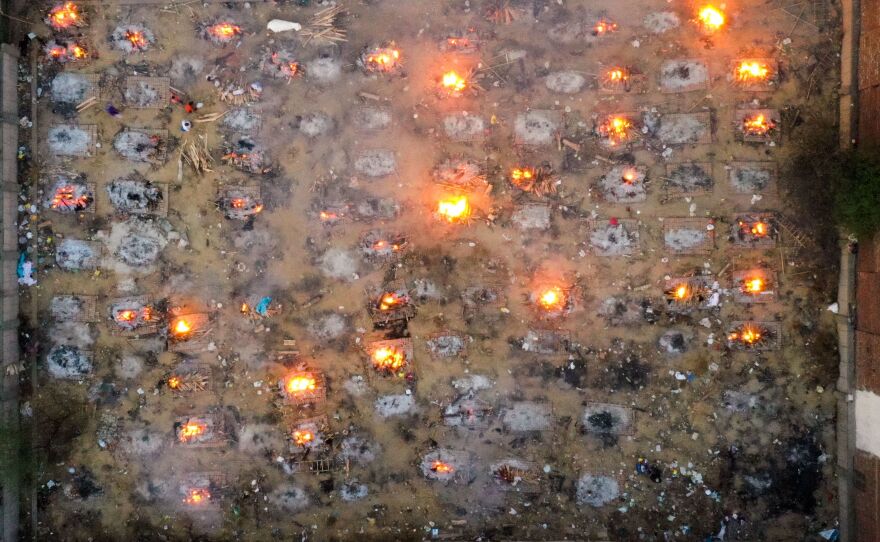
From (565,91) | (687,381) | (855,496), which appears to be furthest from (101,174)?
(855,496)

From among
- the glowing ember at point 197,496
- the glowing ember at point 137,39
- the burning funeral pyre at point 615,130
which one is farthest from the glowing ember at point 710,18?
the glowing ember at point 197,496

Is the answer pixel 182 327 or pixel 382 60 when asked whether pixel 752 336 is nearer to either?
pixel 382 60

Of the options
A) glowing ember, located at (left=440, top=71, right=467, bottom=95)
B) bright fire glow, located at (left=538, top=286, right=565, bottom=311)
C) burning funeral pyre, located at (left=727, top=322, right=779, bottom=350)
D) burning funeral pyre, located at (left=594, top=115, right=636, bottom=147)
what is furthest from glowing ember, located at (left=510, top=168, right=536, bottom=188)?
burning funeral pyre, located at (left=727, top=322, right=779, bottom=350)

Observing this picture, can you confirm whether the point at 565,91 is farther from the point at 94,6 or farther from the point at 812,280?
the point at 94,6

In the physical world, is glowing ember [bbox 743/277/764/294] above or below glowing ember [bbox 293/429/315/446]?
above

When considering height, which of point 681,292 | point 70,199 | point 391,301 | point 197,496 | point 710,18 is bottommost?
point 197,496

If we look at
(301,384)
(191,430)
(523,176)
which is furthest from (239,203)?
(523,176)

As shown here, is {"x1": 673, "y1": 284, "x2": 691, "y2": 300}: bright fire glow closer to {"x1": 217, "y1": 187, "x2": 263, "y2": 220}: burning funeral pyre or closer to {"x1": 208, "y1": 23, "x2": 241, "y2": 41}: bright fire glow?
{"x1": 217, "y1": 187, "x2": 263, "y2": 220}: burning funeral pyre
